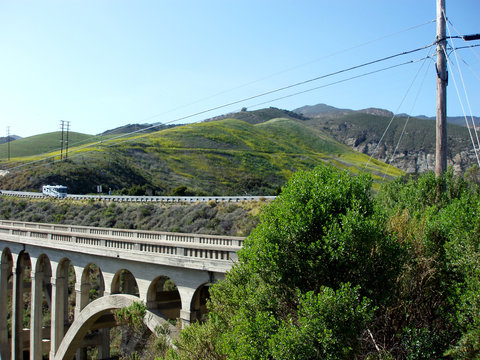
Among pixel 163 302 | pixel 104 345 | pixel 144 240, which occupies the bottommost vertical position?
pixel 104 345

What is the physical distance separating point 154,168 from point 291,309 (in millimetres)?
63838

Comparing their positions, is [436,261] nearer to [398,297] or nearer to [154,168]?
[398,297]

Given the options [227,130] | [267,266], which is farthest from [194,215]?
[227,130]

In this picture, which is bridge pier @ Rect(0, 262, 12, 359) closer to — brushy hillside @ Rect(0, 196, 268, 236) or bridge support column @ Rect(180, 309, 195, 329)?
brushy hillside @ Rect(0, 196, 268, 236)

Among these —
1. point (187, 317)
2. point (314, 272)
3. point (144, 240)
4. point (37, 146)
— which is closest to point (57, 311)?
point (144, 240)

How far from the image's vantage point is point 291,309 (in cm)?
841

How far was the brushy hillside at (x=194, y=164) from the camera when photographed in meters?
61.1

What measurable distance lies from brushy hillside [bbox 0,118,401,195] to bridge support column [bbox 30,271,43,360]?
25498 mm

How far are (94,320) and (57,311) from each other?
3341 millimetres

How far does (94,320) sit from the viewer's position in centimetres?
2012

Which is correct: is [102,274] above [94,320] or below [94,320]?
above

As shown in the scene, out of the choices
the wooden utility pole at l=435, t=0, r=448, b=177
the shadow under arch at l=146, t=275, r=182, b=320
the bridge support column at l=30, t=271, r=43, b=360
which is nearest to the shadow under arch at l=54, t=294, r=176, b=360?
the shadow under arch at l=146, t=275, r=182, b=320

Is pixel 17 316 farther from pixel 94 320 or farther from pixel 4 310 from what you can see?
pixel 94 320

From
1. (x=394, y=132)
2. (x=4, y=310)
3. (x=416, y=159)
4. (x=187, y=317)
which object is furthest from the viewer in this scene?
(x=394, y=132)
